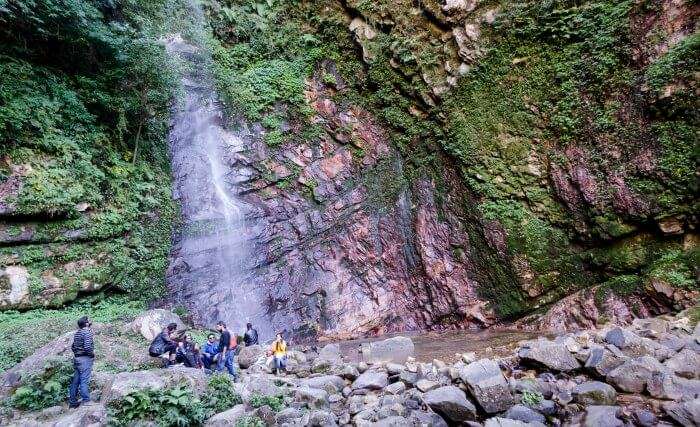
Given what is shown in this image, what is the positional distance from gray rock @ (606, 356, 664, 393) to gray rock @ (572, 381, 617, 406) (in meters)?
0.22

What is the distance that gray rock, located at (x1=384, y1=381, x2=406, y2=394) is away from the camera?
22.3ft

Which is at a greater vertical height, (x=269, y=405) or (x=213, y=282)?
(x=213, y=282)

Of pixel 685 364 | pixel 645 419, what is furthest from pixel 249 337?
pixel 685 364

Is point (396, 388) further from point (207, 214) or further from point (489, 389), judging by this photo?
point (207, 214)

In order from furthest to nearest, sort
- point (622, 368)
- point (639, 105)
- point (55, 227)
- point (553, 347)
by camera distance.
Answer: point (55, 227)
point (639, 105)
point (553, 347)
point (622, 368)

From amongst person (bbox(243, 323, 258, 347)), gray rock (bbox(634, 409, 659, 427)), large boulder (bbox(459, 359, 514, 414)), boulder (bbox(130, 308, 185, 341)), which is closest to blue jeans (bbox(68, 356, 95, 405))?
boulder (bbox(130, 308, 185, 341))

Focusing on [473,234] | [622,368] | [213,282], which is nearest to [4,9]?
[213,282]

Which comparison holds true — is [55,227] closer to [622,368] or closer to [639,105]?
[622,368]

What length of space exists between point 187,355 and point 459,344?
20.9 feet

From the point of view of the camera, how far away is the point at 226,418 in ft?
19.1

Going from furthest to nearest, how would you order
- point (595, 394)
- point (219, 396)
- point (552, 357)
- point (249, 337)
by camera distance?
1. point (249, 337)
2. point (552, 357)
3. point (219, 396)
4. point (595, 394)

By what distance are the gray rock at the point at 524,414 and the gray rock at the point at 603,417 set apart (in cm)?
56

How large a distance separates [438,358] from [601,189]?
6180mm

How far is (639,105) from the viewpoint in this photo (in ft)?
32.5
